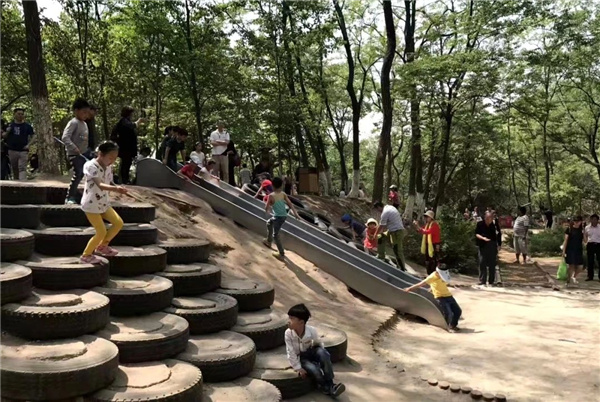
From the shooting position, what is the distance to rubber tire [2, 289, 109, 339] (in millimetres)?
3846

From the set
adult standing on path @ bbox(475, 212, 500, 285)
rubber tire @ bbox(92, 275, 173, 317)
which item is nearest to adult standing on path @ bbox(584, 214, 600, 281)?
adult standing on path @ bbox(475, 212, 500, 285)

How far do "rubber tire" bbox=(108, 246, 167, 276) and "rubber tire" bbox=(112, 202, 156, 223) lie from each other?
996 mm

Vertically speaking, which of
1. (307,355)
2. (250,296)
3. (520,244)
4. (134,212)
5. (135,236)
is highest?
(134,212)

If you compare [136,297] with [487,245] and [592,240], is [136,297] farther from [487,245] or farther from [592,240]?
[592,240]

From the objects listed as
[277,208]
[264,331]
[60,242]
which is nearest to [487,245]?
[277,208]

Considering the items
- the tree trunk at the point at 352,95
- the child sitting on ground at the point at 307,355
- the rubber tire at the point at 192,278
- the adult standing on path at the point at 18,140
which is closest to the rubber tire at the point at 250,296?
the rubber tire at the point at 192,278

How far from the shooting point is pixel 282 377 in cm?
466

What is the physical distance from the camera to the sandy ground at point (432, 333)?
5410mm

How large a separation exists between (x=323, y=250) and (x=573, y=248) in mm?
6780

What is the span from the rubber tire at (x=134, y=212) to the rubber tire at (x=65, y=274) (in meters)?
1.80

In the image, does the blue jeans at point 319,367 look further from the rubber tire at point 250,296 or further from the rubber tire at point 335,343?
the rubber tire at point 250,296

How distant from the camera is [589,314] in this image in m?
8.84

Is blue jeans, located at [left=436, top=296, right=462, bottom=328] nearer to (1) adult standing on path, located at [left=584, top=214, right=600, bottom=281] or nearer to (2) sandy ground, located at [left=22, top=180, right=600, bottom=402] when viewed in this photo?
(2) sandy ground, located at [left=22, top=180, right=600, bottom=402]

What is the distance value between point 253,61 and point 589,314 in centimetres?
1468
